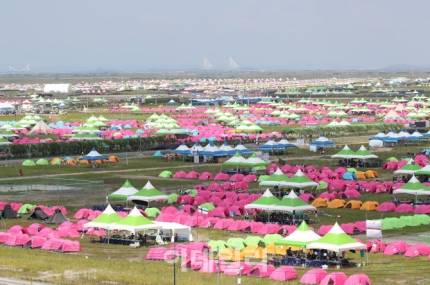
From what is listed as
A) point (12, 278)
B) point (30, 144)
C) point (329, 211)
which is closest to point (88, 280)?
point (12, 278)

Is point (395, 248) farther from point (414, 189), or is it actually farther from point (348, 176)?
point (348, 176)

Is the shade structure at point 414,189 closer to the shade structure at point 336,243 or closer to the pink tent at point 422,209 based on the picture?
the pink tent at point 422,209

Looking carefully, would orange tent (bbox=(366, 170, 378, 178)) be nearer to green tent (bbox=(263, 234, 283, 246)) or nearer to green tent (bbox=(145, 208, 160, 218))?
green tent (bbox=(145, 208, 160, 218))

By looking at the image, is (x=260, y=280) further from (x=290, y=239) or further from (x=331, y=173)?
(x=331, y=173)

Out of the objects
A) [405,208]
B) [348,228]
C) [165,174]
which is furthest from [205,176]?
[348,228]

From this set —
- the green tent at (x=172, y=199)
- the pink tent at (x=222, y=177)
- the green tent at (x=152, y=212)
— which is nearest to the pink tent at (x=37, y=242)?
the green tent at (x=152, y=212)

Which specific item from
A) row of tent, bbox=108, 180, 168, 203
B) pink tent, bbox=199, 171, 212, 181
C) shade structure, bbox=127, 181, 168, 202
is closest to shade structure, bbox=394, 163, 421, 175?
pink tent, bbox=199, 171, 212, 181
